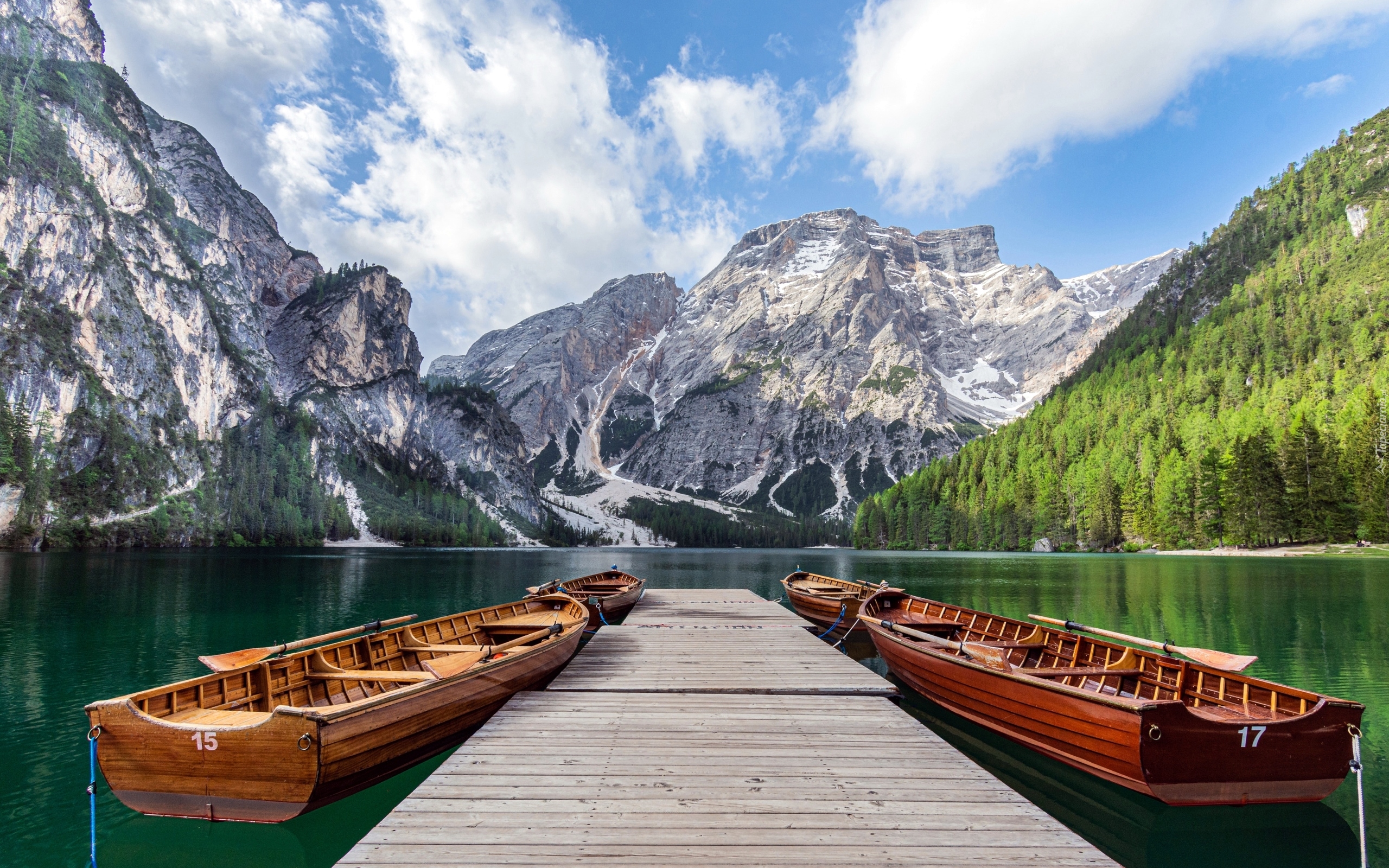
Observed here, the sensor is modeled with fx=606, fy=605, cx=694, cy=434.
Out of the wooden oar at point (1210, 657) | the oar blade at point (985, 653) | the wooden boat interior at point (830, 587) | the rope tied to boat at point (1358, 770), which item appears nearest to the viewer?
the rope tied to boat at point (1358, 770)

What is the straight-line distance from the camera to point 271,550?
461ft

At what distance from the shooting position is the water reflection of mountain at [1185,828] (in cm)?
976

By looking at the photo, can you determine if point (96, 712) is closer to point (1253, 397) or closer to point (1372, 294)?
point (1253, 397)

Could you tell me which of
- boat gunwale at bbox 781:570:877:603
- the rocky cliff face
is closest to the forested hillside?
boat gunwale at bbox 781:570:877:603

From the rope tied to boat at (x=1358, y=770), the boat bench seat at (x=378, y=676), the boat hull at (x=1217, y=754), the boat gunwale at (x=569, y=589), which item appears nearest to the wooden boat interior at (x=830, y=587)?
the boat gunwale at (x=569, y=589)

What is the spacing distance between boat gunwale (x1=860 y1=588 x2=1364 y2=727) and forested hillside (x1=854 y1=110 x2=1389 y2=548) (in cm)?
8883

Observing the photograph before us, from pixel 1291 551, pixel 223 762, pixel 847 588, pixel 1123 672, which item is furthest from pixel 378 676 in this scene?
pixel 1291 551

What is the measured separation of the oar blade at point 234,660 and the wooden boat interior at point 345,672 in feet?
0.53

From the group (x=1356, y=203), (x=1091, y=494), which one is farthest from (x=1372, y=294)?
(x=1091, y=494)

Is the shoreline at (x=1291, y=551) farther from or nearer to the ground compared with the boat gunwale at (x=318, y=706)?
nearer to the ground

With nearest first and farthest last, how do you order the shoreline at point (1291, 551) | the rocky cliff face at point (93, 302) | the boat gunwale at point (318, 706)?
1. the boat gunwale at point (318, 706)
2. the shoreline at point (1291, 551)
3. the rocky cliff face at point (93, 302)

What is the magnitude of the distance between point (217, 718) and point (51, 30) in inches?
10993

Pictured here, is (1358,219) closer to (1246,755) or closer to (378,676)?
(1246,755)

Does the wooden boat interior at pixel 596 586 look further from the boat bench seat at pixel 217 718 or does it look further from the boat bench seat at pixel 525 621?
the boat bench seat at pixel 217 718
